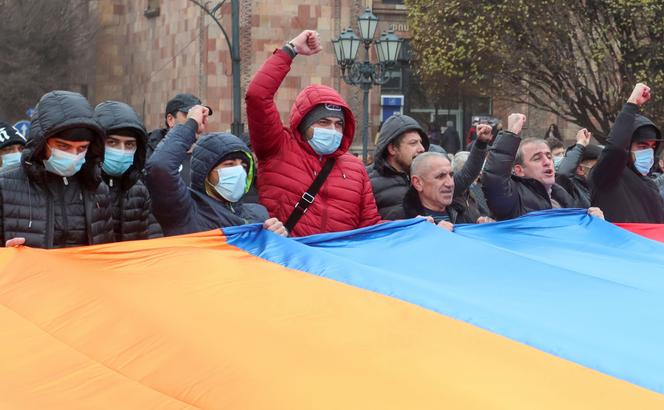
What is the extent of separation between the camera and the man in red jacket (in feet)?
20.4

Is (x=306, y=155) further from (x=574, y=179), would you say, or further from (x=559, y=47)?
(x=559, y=47)

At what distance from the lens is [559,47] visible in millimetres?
25000

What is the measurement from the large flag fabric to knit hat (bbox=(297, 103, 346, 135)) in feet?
2.82

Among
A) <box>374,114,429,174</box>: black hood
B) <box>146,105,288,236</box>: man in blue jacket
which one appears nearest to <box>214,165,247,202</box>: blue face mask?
<box>146,105,288,236</box>: man in blue jacket

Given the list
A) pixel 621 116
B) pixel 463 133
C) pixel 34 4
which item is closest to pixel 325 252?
pixel 621 116

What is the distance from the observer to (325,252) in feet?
17.7

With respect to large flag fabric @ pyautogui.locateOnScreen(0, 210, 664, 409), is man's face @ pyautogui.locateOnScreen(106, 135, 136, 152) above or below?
above

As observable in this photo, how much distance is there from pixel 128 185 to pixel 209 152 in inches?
16.5

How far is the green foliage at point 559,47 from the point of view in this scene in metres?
24.0

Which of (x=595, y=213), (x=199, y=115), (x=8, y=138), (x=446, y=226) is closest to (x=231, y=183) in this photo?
(x=199, y=115)

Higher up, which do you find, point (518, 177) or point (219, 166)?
point (219, 166)

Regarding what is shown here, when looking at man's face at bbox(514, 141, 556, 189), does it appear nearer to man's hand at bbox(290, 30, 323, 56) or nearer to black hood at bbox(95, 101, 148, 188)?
man's hand at bbox(290, 30, 323, 56)

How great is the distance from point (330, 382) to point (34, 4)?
34.3 m

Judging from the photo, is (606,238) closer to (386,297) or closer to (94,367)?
(386,297)
